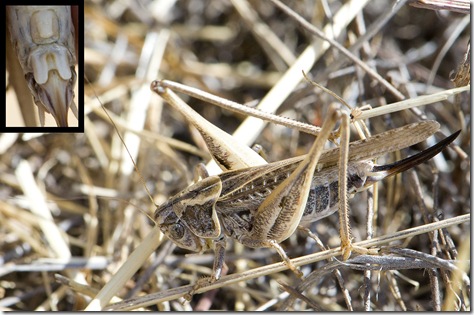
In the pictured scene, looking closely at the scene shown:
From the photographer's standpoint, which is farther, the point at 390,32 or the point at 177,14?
the point at 177,14

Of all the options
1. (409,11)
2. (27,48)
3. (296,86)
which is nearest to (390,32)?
(409,11)

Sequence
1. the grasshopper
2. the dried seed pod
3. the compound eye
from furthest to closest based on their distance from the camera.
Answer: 1. the dried seed pod
2. the compound eye
3. the grasshopper

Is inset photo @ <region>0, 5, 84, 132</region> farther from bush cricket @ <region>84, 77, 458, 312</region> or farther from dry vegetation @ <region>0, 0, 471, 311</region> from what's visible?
bush cricket @ <region>84, 77, 458, 312</region>

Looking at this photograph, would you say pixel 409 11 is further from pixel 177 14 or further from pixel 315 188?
pixel 315 188

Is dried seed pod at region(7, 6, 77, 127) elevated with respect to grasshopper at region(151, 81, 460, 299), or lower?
elevated

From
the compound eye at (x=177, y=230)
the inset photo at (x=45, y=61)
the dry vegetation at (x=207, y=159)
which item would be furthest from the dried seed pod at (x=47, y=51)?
the compound eye at (x=177, y=230)

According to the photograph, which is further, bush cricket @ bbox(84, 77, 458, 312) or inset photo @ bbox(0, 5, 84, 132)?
inset photo @ bbox(0, 5, 84, 132)

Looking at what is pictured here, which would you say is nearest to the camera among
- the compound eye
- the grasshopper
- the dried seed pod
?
the grasshopper

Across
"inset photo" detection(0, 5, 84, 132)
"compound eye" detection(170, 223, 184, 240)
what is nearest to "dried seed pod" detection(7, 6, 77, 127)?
"inset photo" detection(0, 5, 84, 132)
